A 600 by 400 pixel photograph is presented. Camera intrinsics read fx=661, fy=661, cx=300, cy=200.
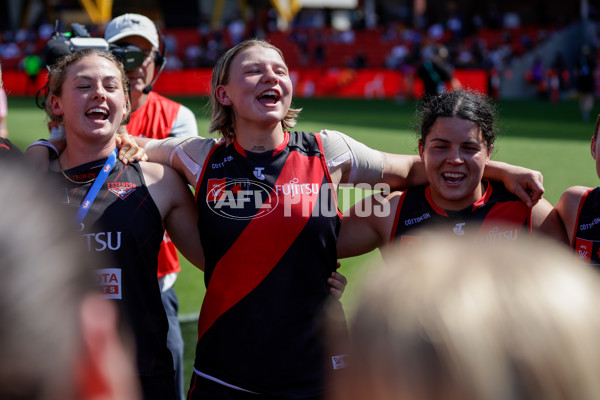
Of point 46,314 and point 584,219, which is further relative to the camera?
point 584,219

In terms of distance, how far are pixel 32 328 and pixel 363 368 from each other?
46 centimetres

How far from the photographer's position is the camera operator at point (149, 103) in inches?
154

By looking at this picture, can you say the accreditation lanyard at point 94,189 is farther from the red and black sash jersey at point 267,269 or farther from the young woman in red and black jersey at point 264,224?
the red and black sash jersey at point 267,269

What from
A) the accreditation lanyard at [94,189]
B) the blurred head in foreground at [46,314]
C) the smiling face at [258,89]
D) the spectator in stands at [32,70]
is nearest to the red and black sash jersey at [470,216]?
the smiling face at [258,89]

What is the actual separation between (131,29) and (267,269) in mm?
2092

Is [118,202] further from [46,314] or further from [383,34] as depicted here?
[383,34]

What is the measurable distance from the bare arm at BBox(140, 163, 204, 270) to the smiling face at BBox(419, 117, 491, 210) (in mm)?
1103

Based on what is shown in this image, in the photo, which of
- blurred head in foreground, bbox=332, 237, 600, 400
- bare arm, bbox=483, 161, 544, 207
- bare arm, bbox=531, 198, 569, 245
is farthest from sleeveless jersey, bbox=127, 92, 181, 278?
blurred head in foreground, bbox=332, 237, 600, 400

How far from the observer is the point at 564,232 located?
3.01 meters

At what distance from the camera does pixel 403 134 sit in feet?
54.0

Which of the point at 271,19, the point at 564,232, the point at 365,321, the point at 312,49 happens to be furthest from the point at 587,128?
the point at 271,19

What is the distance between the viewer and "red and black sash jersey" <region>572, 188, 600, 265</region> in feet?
9.43

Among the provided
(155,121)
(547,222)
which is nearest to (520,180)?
(547,222)

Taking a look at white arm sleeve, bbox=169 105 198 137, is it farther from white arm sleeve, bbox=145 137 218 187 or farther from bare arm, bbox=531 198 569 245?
bare arm, bbox=531 198 569 245
